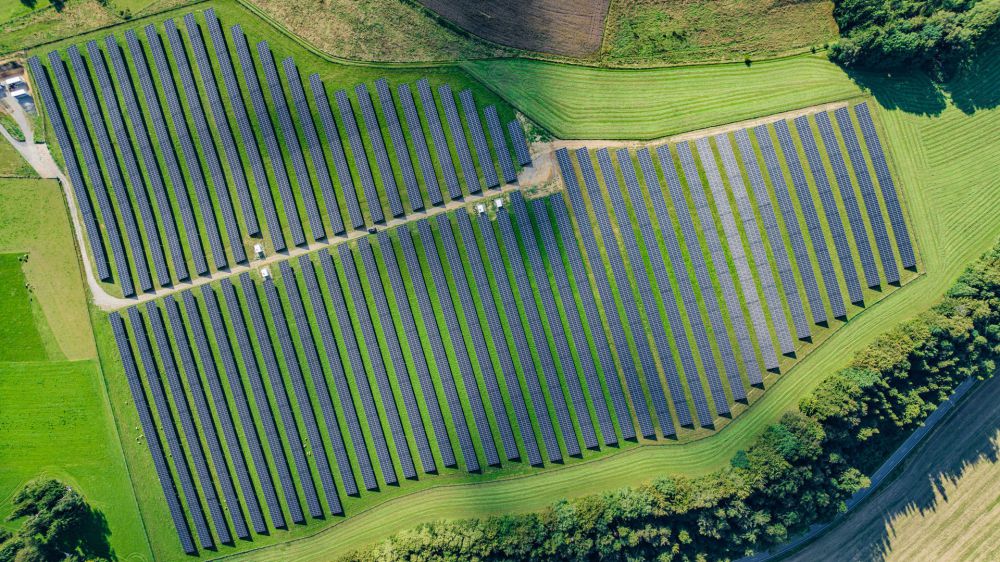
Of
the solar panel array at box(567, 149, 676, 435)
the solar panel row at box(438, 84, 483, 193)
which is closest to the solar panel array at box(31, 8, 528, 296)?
the solar panel row at box(438, 84, 483, 193)

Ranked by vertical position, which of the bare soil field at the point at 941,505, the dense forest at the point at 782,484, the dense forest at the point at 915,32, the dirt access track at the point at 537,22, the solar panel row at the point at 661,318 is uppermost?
the dirt access track at the point at 537,22

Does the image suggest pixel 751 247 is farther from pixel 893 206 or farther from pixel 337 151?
pixel 337 151

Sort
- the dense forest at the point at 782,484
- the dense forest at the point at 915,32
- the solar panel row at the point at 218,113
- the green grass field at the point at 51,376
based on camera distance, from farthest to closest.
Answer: the green grass field at the point at 51,376 < the solar panel row at the point at 218,113 < the dense forest at the point at 782,484 < the dense forest at the point at 915,32

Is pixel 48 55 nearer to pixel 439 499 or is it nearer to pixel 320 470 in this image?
pixel 320 470

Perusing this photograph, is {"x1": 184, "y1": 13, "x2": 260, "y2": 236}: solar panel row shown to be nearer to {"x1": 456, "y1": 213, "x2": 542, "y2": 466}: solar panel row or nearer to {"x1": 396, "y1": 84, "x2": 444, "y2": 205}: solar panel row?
{"x1": 396, "y1": 84, "x2": 444, "y2": 205}: solar panel row

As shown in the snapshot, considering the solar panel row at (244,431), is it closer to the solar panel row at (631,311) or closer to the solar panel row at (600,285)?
the solar panel row at (600,285)

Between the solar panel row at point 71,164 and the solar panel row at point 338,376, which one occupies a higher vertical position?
the solar panel row at point 71,164

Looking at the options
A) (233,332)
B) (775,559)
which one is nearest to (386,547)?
(233,332)

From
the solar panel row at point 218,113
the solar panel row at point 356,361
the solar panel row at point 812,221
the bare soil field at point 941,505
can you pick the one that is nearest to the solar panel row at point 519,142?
the solar panel row at point 356,361
